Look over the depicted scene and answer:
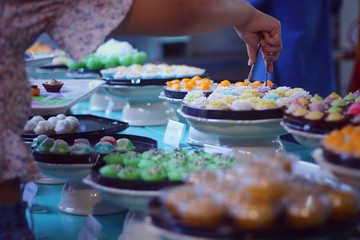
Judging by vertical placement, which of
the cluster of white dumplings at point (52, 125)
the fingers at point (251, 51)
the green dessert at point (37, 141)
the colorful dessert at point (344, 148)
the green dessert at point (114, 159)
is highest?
the fingers at point (251, 51)

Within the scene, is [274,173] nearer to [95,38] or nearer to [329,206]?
[329,206]

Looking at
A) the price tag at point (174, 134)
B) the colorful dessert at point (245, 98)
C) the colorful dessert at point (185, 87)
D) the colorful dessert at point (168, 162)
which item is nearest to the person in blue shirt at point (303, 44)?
the colorful dessert at point (185, 87)

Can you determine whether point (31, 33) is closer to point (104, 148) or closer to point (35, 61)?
point (104, 148)

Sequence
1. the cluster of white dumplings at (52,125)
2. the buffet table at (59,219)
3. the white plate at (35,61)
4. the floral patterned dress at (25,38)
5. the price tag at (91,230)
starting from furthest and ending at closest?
the white plate at (35,61), the cluster of white dumplings at (52,125), the buffet table at (59,219), the price tag at (91,230), the floral patterned dress at (25,38)

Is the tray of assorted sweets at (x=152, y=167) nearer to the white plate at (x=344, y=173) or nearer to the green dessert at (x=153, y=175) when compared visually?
the green dessert at (x=153, y=175)

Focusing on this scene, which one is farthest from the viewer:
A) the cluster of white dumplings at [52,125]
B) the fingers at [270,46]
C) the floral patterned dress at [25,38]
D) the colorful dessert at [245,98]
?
the cluster of white dumplings at [52,125]

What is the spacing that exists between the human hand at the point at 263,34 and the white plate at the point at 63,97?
65 centimetres

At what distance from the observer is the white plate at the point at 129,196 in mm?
1557

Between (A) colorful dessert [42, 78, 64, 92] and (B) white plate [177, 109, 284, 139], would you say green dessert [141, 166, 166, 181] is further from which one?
(A) colorful dessert [42, 78, 64, 92]

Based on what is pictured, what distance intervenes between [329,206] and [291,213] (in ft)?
0.25

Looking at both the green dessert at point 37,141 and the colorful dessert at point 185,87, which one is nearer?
the green dessert at point 37,141

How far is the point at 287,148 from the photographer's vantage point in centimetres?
247

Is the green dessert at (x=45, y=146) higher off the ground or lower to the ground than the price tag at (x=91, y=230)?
higher

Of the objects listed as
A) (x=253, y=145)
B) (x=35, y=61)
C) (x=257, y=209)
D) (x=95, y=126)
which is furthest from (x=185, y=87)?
(x=257, y=209)
